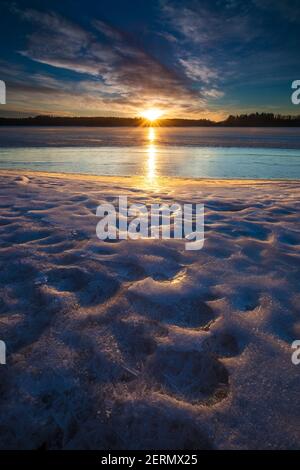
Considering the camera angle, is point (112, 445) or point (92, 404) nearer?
point (112, 445)

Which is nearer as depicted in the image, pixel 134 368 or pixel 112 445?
pixel 112 445

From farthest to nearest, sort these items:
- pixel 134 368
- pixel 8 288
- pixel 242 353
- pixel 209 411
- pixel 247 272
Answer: pixel 247 272 < pixel 8 288 < pixel 242 353 < pixel 134 368 < pixel 209 411

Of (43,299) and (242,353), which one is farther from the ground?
(43,299)

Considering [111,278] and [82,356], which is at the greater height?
[111,278]

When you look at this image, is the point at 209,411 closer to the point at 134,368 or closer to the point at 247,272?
the point at 134,368

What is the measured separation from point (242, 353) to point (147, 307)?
815 mm

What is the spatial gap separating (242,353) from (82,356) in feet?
3.60

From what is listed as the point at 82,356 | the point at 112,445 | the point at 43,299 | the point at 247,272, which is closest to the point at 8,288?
the point at 43,299

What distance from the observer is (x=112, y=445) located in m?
1.46

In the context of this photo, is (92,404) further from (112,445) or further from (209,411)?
(209,411)
